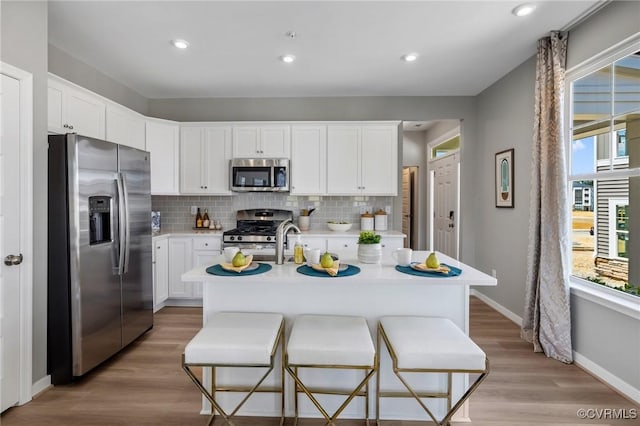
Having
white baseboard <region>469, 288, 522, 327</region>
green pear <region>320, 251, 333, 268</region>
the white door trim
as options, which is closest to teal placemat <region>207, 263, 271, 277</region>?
green pear <region>320, 251, 333, 268</region>

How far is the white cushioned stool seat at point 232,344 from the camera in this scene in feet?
4.92

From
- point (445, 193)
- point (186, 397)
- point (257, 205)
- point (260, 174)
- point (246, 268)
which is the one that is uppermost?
point (260, 174)

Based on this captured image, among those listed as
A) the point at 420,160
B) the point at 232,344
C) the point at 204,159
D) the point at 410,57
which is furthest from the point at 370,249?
the point at 420,160

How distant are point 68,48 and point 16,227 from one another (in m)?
2.00

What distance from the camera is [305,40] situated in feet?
9.43

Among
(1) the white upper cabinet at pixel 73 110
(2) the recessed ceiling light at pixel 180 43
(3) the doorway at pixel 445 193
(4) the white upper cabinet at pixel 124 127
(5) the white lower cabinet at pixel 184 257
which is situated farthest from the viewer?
(3) the doorway at pixel 445 193

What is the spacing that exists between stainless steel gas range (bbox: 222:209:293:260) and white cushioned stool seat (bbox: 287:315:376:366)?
2218 millimetres

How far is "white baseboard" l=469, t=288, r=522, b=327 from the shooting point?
135 inches

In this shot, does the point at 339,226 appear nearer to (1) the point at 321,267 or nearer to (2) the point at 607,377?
(1) the point at 321,267

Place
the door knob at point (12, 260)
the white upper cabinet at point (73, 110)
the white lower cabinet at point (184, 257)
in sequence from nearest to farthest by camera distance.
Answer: the door knob at point (12, 260)
the white upper cabinet at point (73, 110)
the white lower cabinet at point (184, 257)

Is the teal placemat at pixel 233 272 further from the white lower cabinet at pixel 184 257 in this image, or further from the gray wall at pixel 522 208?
the gray wall at pixel 522 208

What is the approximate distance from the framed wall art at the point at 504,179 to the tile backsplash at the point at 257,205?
1319 millimetres

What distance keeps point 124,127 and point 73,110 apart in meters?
0.71

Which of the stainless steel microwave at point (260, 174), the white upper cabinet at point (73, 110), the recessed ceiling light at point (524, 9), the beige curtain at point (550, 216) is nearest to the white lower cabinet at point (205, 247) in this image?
the stainless steel microwave at point (260, 174)
